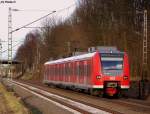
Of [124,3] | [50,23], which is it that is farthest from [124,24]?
[50,23]

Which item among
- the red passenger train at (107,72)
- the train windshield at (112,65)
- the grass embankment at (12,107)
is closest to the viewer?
the grass embankment at (12,107)

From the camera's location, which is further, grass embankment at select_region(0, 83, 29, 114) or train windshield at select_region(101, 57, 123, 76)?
train windshield at select_region(101, 57, 123, 76)

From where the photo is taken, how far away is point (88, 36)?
85.6m

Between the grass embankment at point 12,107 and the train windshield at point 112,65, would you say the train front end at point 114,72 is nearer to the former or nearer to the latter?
the train windshield at point 112,65

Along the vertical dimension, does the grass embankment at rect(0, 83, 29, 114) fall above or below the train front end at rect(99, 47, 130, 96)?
below

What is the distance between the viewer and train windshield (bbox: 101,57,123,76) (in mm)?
34938

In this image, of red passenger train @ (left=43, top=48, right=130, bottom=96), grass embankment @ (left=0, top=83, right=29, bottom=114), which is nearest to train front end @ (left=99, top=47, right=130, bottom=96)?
red passenger train @ (left=43, top=48, right=130, bottom=96)

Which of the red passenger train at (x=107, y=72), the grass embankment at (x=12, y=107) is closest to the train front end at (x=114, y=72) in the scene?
the red passenger train at (x=107, y=72)

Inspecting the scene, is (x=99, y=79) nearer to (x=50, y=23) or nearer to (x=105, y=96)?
(x=105, y=96)

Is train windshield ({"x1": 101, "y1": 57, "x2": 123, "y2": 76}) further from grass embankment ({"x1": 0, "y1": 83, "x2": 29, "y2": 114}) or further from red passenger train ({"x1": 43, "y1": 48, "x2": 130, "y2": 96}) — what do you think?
grass embankment ({"x1": 0, "y1": 83, "x2": 29, "y2": 114})

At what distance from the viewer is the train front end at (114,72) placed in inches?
1372

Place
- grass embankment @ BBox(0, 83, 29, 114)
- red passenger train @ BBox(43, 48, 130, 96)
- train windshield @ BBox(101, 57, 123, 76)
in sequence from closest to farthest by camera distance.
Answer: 1. grass embankment @ BBox(0, 83, 29, 114)
2. red passenger train @ BBox(43, 48, 130, 96)
3. train windshield @ BBox(101, 57, 123, 76)

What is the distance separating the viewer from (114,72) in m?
35.0

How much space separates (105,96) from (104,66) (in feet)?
7.87
